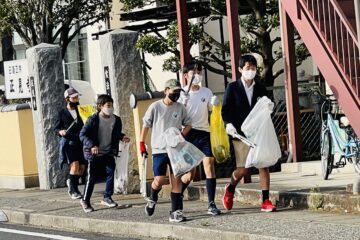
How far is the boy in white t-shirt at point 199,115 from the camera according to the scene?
10898 mm

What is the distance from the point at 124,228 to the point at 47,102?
6114 millimetres

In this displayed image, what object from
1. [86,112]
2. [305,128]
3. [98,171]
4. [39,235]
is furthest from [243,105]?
[305,128]

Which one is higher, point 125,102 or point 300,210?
point 125,102

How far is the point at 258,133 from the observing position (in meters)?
10.5

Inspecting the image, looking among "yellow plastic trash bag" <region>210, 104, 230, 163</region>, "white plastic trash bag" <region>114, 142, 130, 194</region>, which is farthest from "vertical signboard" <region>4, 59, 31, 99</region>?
"yellow plastic trash bag" <region>210, 104, 230, 163</region>

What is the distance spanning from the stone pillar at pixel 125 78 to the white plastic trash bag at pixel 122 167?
0.41ft

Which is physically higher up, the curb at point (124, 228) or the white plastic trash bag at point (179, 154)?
the white plastic trash bag at point (179, 154)

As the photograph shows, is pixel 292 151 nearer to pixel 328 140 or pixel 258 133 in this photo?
pixel 328 140

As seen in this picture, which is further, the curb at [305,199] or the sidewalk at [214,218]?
the curb at [305,199]

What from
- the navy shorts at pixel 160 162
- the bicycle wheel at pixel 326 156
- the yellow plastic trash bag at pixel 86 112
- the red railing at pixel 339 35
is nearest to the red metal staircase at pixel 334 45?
the red railing at pixel 339 35

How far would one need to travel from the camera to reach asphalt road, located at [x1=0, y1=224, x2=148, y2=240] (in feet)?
35.9

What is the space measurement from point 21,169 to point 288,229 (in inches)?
365

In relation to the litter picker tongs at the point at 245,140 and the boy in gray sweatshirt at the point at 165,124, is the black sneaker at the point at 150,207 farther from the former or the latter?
the litter picker tongs at the point at 245,140

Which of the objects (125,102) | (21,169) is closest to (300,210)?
(125,102)
